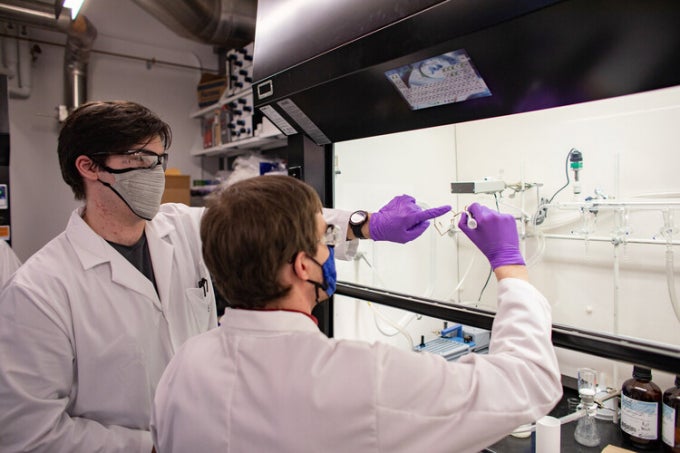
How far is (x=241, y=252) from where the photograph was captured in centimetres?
67

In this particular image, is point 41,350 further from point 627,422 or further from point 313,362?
point 627,422

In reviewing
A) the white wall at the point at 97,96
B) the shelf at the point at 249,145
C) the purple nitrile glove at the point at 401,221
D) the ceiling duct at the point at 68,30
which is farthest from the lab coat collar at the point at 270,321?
the white wall at the point at 97,96

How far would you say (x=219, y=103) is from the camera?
3.10m

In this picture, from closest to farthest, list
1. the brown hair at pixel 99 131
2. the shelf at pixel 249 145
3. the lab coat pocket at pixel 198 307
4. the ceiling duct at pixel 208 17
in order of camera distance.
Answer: the brown hair at pixel 99 131 → the lab coat pocket at pixel 198 307 → the ceiling duct at pixel 208 17 → the shelf at pixel 249 145

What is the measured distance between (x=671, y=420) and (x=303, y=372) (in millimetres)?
1258

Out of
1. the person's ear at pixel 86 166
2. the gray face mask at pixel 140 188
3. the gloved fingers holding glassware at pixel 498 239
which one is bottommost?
the gloved fingers holding glassware at pixel 498 239

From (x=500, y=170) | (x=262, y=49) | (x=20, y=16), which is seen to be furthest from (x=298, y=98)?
(x=20, y=16)

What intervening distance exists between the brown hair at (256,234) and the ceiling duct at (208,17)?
221 cm

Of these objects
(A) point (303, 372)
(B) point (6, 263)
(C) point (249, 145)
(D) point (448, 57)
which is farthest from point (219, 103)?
(A) point (303, 372)

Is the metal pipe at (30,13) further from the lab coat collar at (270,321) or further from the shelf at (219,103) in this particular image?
the lab coat collar at (270,321)

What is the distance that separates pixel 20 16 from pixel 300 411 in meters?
2.86

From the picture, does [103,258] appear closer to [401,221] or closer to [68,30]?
[401,221]

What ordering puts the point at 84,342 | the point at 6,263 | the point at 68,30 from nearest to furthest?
the point at 84,342, the point at 6,263, the point at 68,30

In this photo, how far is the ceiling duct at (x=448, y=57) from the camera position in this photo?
651mm
